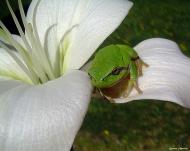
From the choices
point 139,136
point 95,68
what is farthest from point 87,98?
point 139,136

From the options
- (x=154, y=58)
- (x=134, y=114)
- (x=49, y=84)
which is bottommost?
(x=134, y=114)

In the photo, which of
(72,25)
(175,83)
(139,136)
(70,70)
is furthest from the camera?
(139,136)

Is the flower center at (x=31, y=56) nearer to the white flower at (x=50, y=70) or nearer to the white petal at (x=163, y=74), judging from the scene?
the white flower at (x=50, y=70)

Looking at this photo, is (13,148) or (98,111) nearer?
(13,148)

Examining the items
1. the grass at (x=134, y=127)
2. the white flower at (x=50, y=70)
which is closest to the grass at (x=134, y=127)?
the grass at (x=134, y=127)

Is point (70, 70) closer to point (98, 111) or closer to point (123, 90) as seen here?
point (123, 90)

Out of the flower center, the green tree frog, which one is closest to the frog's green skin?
the green tree frog

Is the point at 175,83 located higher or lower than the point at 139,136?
higher

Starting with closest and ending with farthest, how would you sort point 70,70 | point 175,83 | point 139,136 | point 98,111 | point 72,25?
point 175,83, point 70,70, point 72,25, point 139,136, point 98,111
